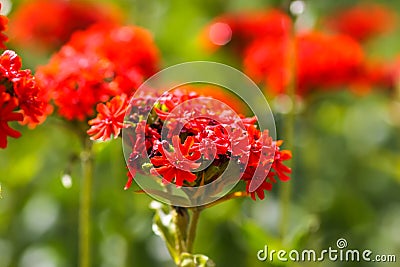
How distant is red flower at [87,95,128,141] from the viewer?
3.11 ft

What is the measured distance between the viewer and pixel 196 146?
875mm

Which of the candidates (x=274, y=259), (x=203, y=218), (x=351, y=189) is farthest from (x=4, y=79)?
(x=351, y=189)

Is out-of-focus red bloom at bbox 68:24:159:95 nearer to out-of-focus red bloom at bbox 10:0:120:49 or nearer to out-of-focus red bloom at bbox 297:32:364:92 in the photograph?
out-of-focus red bloom at bbox 297:32:364:92

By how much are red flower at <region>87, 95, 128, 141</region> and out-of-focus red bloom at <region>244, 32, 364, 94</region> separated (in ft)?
2.64

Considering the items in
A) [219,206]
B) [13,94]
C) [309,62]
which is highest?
[309,62]

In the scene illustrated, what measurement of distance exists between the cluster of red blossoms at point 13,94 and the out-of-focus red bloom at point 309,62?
867 mm

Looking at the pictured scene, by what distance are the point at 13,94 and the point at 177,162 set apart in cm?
22

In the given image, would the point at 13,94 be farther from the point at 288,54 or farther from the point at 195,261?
the point at 288,54

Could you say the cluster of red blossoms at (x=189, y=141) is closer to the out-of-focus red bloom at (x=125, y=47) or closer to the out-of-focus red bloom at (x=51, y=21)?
the out-of-focus red bloom at (x=125, y=47)

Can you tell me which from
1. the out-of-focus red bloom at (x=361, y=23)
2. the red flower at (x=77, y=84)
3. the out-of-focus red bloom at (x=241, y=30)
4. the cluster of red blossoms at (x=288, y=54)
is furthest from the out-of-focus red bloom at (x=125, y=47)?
the out-of-focus red bloom at (x=361, y=23)

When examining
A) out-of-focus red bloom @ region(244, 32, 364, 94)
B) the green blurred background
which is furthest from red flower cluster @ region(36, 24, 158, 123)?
out-of-focus red bloom @ region(244, 32, 364, 94)

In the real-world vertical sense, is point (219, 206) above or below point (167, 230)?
above

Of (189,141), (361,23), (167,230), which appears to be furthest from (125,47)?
(361,23)

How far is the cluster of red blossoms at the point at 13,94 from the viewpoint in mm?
887
